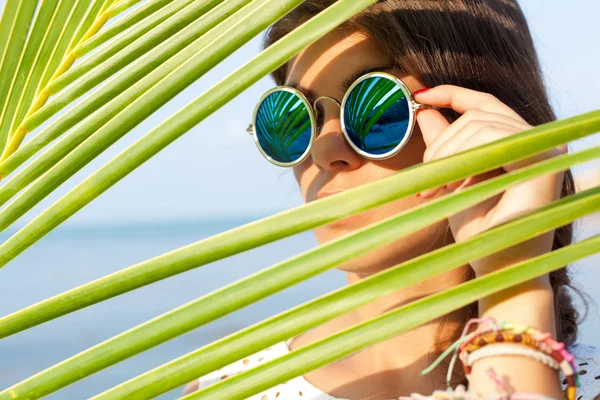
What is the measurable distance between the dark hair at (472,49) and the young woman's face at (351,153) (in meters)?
0.04

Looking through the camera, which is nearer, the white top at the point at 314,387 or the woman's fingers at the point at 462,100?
the woman's fingers at the point at 462,100

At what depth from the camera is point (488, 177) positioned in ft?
3.78

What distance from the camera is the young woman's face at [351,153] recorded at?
5.33 feet

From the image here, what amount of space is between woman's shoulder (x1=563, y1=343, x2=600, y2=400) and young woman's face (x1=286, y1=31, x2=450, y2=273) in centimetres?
54

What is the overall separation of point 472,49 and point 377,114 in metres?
0.37

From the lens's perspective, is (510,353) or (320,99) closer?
(510,353)

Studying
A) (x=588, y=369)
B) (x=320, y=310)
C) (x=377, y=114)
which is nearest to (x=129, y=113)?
(x=320, y=310)

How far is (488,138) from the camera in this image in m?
1.05

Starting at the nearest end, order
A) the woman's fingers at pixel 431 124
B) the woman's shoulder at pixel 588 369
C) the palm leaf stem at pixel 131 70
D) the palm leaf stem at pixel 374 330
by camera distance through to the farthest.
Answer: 1. the palm leaf stem at pixel 374 330
2. the palm leaf stem at pixel 131 70
3. the woman's fingers at pixel 431 124
4. the woman's shoulder at pixel 588 369

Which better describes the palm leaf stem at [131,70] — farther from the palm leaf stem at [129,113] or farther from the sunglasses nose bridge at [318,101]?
A: the sunglasses nose bridge at [318,101]

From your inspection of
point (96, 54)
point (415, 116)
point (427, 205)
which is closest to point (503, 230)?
point (427, 205)

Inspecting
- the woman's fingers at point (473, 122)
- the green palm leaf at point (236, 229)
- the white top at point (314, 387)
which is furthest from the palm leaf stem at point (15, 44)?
the white top at point (314, 387)

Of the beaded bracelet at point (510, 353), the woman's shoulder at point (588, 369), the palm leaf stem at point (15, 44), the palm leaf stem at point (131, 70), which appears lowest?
the woman's shoulder at point (588, 369)

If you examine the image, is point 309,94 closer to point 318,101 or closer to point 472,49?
point 318,101
